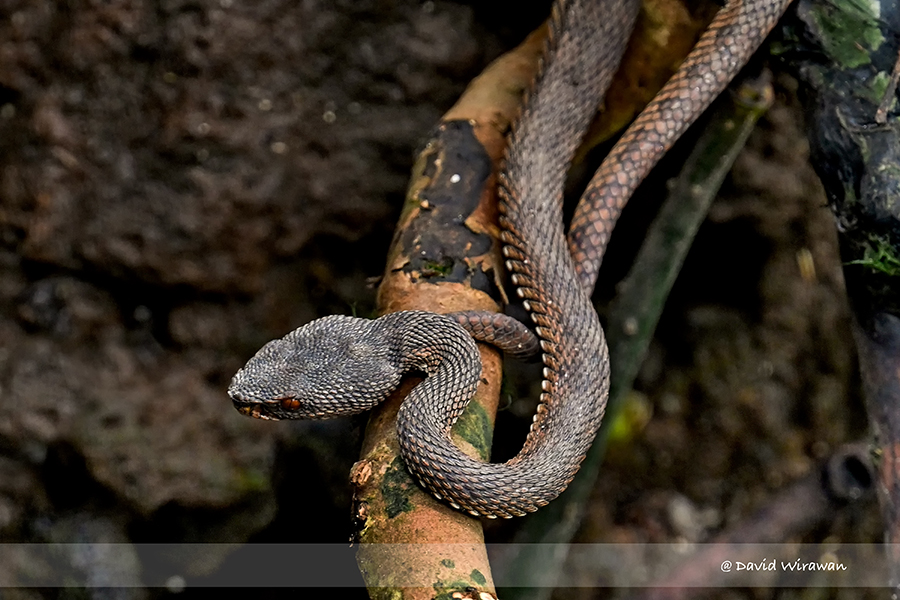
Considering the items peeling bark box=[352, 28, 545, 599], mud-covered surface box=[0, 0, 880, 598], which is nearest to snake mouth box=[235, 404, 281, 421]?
peeling bark box=[352, 28, 545, 599]

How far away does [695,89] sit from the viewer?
349 cm

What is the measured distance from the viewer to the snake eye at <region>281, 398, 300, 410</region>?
9.50 feet

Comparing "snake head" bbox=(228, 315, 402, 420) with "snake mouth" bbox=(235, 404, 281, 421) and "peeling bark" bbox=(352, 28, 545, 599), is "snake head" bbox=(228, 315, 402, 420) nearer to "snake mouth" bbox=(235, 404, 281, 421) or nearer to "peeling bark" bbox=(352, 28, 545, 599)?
"snake mouth" bbox=(235, 404, 281, 421)

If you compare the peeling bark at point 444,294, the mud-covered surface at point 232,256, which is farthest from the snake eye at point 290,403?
the mud-covered surface at point 232,256

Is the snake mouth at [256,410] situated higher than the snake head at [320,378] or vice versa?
the snake head at [320,378]

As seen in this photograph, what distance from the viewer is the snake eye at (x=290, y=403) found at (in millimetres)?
2896

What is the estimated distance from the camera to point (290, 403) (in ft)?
9.52

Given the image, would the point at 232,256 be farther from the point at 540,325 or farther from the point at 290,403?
the point at 540,325

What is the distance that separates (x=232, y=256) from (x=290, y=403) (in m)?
1.35

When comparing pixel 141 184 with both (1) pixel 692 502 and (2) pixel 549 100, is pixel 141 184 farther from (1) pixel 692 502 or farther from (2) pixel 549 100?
(1) pixel 692 502

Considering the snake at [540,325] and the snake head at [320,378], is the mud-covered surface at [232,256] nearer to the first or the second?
the snake at [540,325]

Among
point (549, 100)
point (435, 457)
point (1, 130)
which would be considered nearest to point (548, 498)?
point (435, 457)

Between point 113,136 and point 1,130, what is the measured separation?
1.84ft

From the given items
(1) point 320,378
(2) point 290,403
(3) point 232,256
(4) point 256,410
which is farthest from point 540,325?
(3) point 232,256
